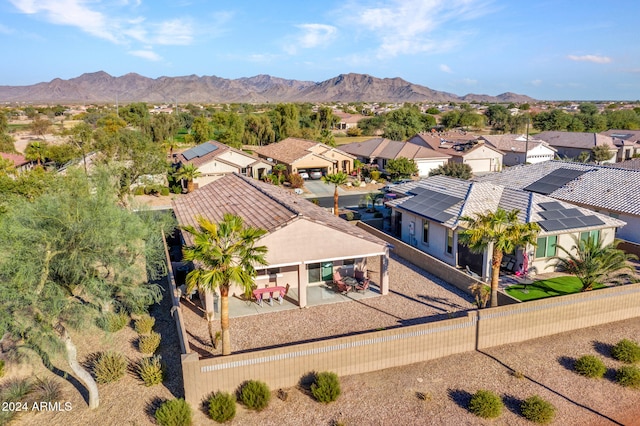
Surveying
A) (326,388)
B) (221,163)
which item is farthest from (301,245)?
(221,163)

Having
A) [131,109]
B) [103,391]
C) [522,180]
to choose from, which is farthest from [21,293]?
[131,109]

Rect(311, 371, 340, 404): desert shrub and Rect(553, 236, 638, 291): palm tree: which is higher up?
Rect(553, 236, 638, 291): palm tree

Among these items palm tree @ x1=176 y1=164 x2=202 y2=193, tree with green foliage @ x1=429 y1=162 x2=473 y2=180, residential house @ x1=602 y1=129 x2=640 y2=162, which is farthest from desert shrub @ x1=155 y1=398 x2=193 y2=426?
residential house @ x1=602 y1=129 x2=640 y2=162

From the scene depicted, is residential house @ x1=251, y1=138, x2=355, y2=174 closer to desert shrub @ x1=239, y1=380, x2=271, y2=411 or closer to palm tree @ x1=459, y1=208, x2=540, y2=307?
palm tree @ x1=459, y1=208, x2=540, y2=307

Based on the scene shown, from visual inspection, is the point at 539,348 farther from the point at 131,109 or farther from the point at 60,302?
the point at 131,109

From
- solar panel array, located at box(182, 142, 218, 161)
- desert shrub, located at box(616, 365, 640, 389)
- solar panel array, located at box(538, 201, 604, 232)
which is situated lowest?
desert shrub, located at box(616, 365, 640, 389)

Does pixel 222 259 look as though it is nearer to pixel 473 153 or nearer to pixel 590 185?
pixel 590 185

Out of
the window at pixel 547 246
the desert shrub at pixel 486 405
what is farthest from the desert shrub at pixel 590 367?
the window at pixel 547 246
